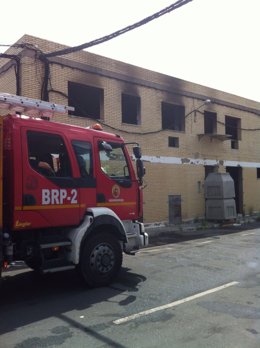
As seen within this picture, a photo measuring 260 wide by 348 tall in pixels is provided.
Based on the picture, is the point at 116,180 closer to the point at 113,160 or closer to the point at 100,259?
the point at 113,160

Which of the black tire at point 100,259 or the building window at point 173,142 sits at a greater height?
the building window at point 173,142

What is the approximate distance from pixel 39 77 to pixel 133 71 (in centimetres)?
442

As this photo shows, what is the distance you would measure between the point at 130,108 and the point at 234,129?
7.38m

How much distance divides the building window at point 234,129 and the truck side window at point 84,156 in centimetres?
1523

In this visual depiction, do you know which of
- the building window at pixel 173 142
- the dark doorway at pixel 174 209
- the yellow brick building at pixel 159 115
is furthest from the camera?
the building window at pixel 173 142

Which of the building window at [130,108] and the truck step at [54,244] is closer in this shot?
the truck step at [54,244]

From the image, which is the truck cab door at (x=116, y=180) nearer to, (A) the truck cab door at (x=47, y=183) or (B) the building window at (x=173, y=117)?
(A) the truck cab door at (x=47, y=183)

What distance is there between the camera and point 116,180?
7.80 metres

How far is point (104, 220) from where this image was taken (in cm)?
722

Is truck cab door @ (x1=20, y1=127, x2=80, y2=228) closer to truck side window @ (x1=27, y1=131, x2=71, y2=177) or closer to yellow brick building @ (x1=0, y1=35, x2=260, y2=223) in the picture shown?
truck side window @ (x1=27, y1=131, x2=71, y2=177)

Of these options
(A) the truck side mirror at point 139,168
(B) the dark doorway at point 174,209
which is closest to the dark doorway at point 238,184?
(B) the dark doorway at point 174,209

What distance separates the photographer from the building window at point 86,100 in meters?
14.6

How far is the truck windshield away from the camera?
7.59 meters

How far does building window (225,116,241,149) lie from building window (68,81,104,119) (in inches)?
337
